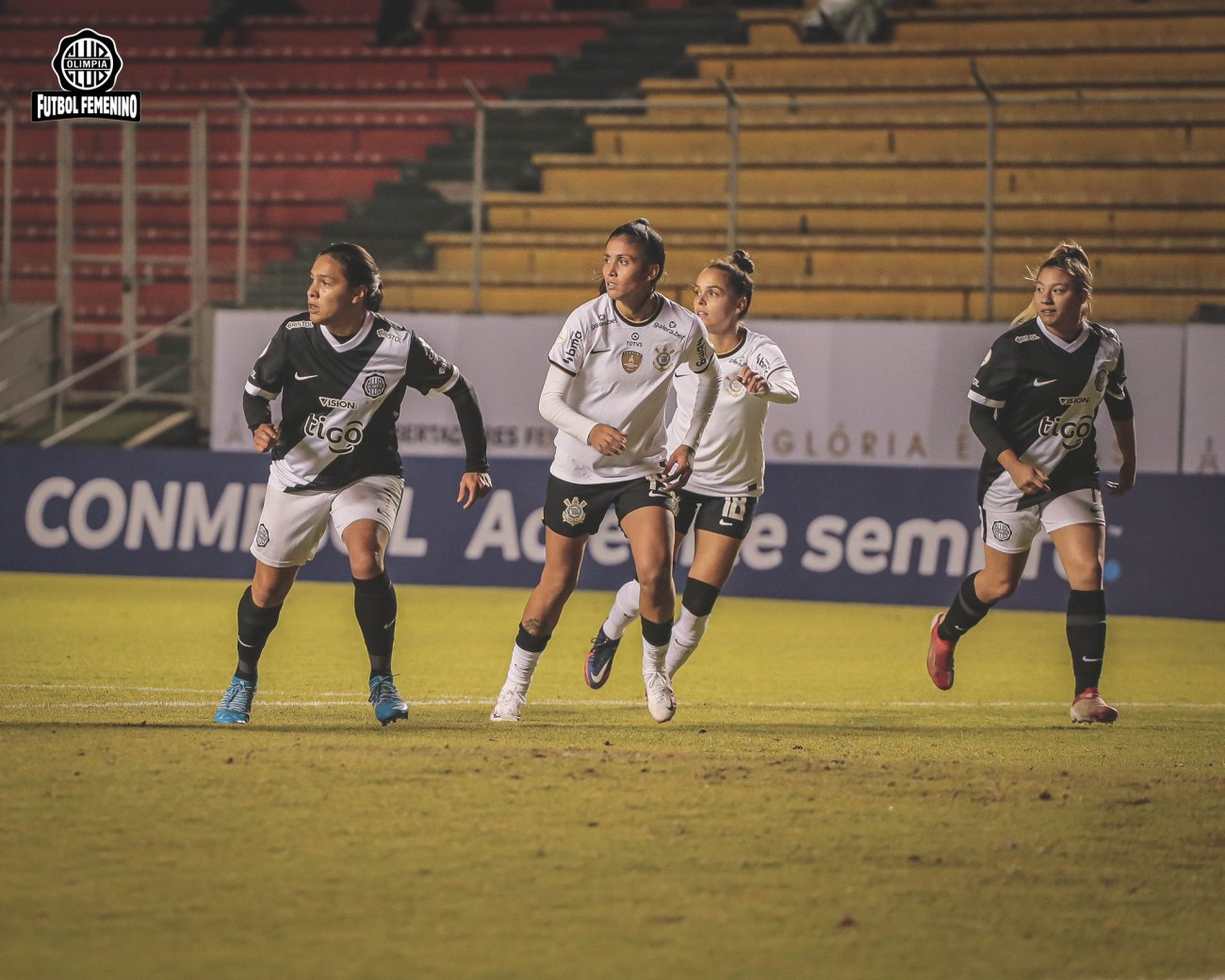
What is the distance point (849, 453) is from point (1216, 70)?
6622 millimetres

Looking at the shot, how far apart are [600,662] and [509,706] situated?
1.09 meters

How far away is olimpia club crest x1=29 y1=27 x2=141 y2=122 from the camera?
20500mm

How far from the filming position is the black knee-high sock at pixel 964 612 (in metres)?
8.81

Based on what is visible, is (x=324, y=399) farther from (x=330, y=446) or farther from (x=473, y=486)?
(x=473, y=486)

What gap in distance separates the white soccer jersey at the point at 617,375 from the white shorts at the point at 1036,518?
190 cm

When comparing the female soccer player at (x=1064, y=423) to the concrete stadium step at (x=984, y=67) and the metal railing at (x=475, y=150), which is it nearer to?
A: the metal railing at (x=475, y=150)

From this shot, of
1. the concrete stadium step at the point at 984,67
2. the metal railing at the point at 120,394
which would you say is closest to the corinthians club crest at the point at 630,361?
the metal railing at the point at 120,394

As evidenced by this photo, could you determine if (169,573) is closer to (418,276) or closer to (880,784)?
(418,276)

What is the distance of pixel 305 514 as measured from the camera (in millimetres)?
7422

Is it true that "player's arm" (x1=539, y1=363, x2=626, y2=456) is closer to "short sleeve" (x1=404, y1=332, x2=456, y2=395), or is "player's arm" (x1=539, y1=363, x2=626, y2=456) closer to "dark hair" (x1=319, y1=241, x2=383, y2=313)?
"short sleeve" (x1=404, y1=332, x2=456, y2=395)

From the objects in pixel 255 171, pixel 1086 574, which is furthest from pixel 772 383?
pixel 255 171

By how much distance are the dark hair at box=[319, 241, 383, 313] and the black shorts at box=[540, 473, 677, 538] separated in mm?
1109

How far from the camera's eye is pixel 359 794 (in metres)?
5.86

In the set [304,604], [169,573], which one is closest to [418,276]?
[169,573]
